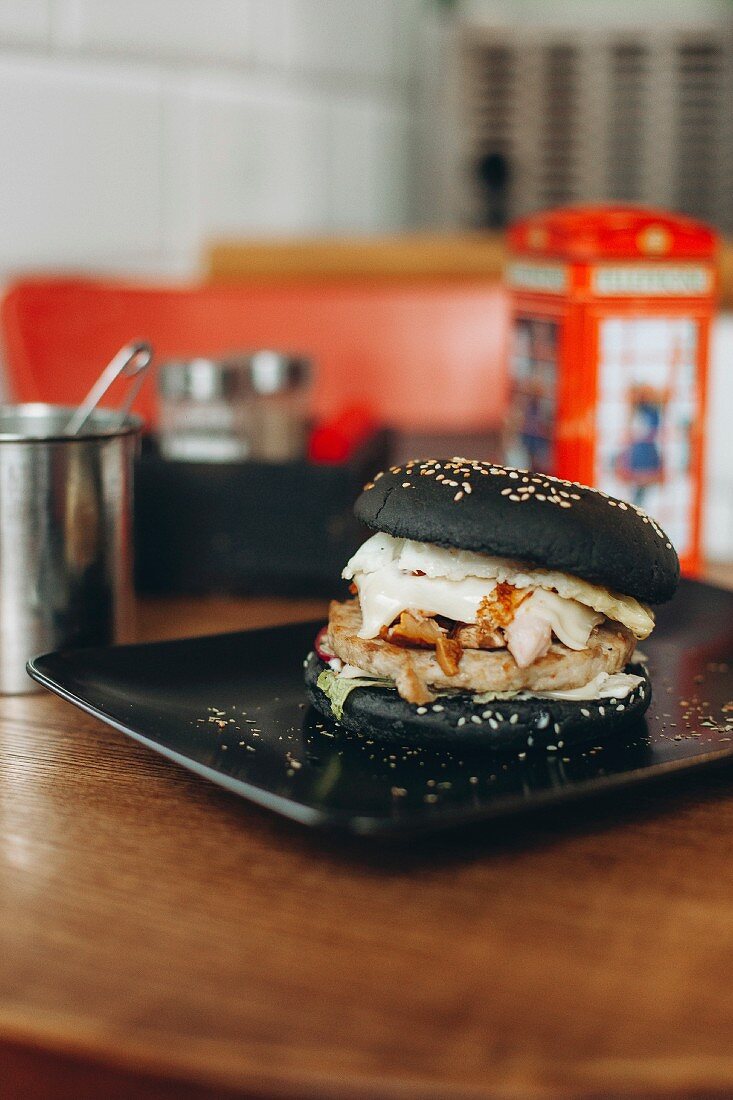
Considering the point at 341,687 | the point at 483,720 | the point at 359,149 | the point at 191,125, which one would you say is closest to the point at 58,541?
the point at 341,687

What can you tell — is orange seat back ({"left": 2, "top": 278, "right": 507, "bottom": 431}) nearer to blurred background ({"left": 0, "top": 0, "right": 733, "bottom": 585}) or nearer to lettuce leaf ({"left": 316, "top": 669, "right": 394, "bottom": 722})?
blurred background ({"left": 0, "top": 0, "right": 733, "bottom": 585})

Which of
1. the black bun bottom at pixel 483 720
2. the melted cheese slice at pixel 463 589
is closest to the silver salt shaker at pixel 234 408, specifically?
the melted cheese slice at pixel 463 589

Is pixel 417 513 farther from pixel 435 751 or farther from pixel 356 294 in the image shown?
pixel 356 294

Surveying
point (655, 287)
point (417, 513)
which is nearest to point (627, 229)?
point (655, 287)

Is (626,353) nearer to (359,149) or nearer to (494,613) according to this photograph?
(494,613)

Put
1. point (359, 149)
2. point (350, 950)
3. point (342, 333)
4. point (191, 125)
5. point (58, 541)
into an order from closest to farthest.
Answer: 1. point (350, 950)
2. point (58, 541)
3. point (342, 333)
4. point (191, 125)
5. point (359, 149)

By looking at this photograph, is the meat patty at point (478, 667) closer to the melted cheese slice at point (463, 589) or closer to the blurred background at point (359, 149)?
the melted cheese slice at point (463, 589)
